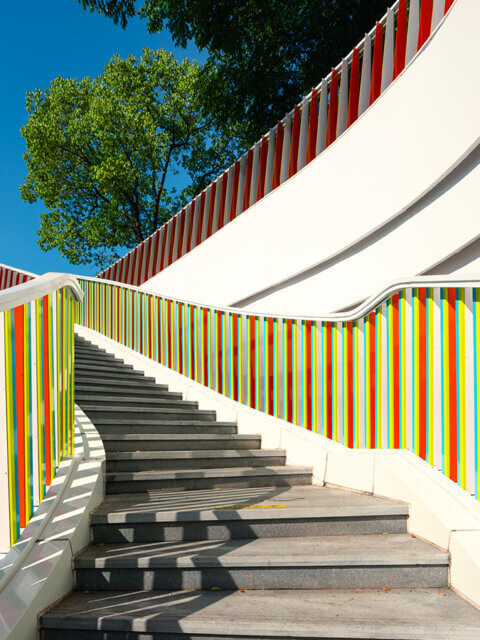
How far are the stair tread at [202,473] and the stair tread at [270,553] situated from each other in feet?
2.22

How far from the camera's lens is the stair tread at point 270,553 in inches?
102

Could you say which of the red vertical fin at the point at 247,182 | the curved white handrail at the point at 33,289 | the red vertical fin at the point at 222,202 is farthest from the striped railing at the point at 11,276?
the curved white handrail at the point at 33,289

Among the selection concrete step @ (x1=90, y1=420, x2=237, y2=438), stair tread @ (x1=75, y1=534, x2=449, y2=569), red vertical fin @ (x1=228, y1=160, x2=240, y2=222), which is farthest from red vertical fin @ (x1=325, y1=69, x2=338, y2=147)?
stair tread @ (x1=75, y1=534, x2=449, y2=569)

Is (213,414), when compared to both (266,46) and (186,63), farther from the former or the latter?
(186,63)

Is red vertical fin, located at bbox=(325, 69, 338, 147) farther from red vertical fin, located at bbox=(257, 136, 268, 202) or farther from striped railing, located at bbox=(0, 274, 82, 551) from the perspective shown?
striped railing, located at bbox=(0, 274, 82, 551)

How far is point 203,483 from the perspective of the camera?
371cm

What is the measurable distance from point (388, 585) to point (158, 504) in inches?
49.7

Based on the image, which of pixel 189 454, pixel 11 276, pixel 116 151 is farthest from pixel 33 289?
pixel 116 151

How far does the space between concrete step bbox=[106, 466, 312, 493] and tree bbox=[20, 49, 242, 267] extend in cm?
1700

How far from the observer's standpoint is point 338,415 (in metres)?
4.06

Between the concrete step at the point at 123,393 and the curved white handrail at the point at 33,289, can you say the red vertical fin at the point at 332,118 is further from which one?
the curved white handrail at the point at 33,289

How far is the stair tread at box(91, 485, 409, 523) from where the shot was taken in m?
2.96

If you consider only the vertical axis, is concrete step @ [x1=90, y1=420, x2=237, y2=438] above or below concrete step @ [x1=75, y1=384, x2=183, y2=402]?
below

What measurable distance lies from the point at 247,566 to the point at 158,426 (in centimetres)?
214
